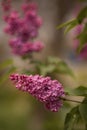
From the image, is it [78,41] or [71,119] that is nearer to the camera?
[71,119]

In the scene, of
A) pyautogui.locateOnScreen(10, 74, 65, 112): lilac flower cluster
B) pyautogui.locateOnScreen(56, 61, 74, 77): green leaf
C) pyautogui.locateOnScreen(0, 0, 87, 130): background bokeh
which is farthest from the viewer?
pyautogui.locateOnScreen(0, 0, 87, 130): background bokeh

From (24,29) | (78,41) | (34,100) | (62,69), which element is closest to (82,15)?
(62,69)

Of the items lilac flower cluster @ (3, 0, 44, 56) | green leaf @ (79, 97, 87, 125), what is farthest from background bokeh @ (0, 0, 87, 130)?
green leaf @ (79, 97, 87, 125)

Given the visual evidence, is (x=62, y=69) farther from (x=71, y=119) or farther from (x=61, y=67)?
(x=71, y=119)

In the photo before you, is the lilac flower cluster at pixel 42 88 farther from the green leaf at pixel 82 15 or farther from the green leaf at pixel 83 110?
the green leaf at pixel 82 15

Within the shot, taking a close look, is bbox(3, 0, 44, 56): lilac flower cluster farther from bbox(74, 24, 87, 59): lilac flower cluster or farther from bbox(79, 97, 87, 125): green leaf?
bbox(79, 97, 87, 125): green leaf
